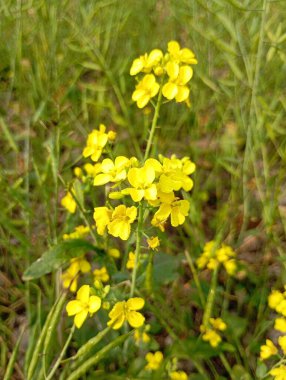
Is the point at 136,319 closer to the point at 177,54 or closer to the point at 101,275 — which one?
the point at 101,275

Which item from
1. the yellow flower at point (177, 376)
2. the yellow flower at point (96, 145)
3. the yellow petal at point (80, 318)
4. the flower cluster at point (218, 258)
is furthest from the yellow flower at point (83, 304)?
the flower cluster at point (218, 258)

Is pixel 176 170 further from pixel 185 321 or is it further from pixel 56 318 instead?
pixel 185 321

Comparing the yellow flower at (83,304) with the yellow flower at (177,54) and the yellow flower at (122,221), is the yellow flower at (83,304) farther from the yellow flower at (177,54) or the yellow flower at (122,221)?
the yellow flower at (177,54)

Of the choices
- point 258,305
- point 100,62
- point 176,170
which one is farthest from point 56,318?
point 100,62

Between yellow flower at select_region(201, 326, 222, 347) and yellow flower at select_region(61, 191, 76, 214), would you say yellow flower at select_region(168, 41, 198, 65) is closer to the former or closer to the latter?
yellow flower at select_region(61, 191, 76, 214)

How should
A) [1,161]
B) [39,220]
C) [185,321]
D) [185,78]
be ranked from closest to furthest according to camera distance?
1. [185,78]
2. [185,321]
3. [39,220]
4. [1,161]

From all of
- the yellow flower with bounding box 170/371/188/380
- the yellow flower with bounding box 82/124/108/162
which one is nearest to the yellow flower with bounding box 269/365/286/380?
the yellow flower with bounding box 170/371/188/380

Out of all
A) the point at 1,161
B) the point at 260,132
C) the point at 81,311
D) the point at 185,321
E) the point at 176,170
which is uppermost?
the point at 176,170
